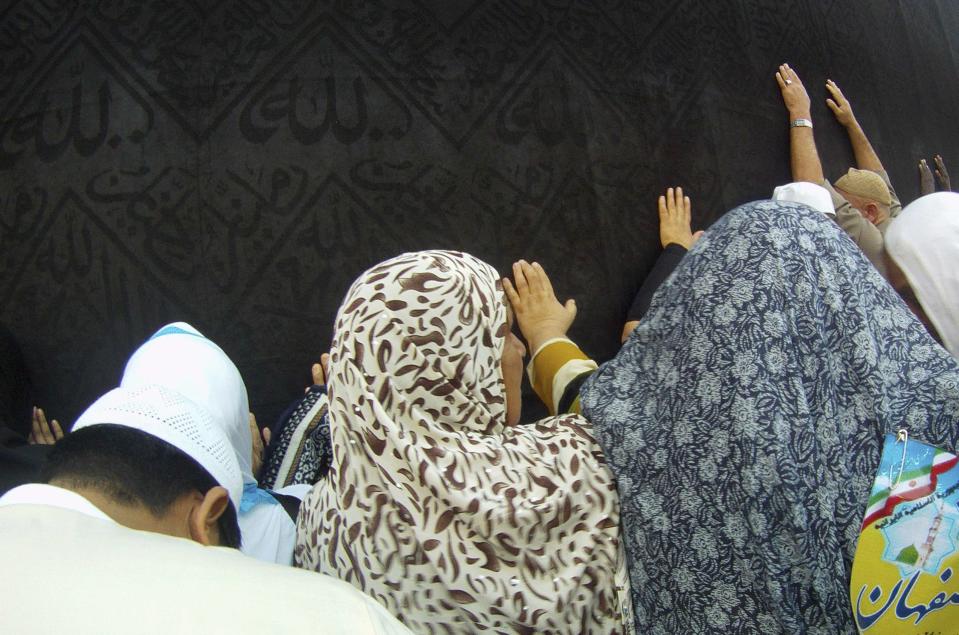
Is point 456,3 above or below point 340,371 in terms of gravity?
above

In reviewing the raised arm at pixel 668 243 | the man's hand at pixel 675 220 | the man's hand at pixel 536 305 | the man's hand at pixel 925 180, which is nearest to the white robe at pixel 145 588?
the man's hand at pixel 536 305

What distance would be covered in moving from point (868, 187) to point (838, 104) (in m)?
0.36

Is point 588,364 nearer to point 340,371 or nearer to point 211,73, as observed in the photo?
point 340,371

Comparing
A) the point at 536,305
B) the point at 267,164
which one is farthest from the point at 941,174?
the point at 267,164

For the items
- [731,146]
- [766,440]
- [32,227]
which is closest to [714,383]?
[766,440]

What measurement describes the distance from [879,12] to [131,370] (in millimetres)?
2574

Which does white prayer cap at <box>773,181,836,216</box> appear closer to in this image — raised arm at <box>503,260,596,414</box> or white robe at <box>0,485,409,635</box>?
raised arm at <box>503,260,596,414</box>

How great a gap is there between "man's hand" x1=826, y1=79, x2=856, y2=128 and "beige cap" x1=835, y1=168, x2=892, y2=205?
0.27 metres

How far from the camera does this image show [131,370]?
105cm

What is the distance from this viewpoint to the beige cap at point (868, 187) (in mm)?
1739

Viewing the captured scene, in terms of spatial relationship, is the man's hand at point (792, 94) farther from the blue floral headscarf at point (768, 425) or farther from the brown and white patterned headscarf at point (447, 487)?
the brown and white patterned headscarf at point (447, 487)

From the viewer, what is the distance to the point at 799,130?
1.79m

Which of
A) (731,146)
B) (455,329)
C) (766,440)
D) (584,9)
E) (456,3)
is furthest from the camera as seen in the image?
(731,146)

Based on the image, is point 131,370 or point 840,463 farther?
point 131,370
